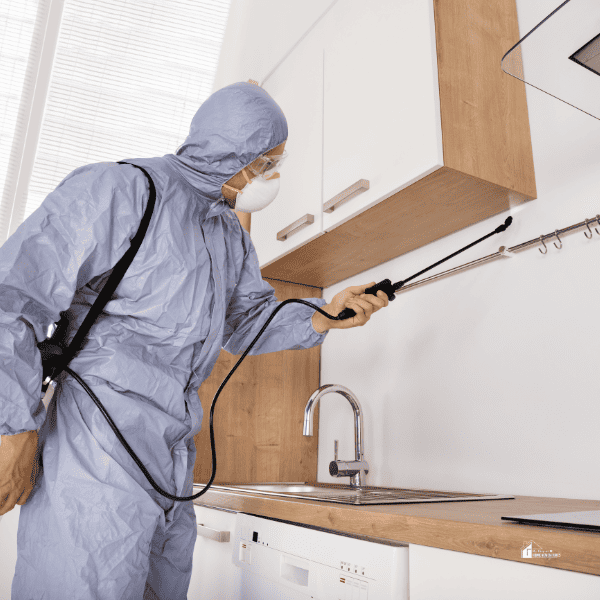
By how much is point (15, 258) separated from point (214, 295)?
13.2 inches

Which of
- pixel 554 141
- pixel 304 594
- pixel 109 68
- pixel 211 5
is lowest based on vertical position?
pixel 304 594

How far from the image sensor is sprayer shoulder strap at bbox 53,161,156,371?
836 mm

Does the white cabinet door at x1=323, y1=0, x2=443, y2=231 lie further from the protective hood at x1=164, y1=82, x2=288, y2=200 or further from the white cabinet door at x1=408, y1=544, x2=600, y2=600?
the white cabinet door at x1=408, y1=544, x2=600, y2=600

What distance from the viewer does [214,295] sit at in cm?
98

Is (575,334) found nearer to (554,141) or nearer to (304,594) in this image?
(554,141)

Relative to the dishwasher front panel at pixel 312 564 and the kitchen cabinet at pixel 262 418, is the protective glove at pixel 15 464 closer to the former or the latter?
the dishwasher front panel at pixel 312 564

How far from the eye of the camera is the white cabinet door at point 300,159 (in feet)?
5.12

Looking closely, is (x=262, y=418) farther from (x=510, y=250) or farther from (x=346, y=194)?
(x=510, y=250)

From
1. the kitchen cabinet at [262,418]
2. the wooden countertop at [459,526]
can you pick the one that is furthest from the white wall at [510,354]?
the kitchen cabinet at [262,418]

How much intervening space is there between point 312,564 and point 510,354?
70 cm

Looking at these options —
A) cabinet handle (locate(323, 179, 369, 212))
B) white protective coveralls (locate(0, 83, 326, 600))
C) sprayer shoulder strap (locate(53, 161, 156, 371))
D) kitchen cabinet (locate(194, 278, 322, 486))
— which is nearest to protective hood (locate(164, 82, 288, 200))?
white protective coveralls (locate(0, 83, 326, 600))

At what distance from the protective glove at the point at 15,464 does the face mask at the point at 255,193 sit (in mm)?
553

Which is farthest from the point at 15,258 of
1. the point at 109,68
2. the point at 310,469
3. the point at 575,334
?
the point at 109,68

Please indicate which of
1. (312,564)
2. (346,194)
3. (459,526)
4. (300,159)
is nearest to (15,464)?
(312,564)
